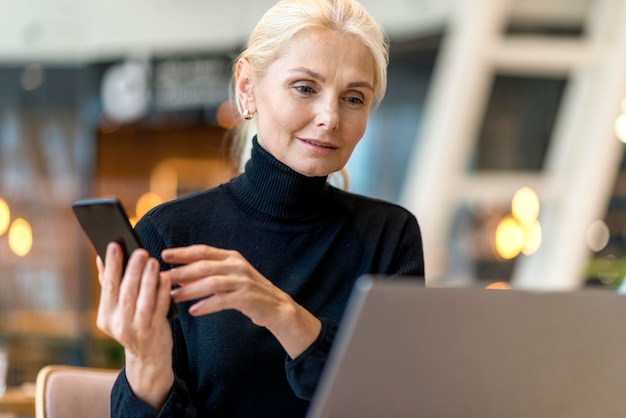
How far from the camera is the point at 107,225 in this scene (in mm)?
1201

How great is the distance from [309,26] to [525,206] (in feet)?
10.5

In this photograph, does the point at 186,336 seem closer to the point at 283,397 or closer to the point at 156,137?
the point at 283,397

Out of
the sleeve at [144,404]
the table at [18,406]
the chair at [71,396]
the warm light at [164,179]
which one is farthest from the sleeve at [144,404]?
the warm light at [164,179]

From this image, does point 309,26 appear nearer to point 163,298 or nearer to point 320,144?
point 320,144

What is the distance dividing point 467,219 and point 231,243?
312 cm

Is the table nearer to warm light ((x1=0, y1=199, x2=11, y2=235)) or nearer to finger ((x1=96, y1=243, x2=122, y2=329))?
finger ((x1=96, y1=243, x2=122, y2=329))

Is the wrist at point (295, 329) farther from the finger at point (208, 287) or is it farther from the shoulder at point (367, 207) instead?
the shoulder at point (367, 207)

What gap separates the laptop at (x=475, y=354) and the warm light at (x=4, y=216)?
4866 millimetres

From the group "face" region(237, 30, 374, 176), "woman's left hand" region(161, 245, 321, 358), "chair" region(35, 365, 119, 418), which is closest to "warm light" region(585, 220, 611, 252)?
"chair" region(35, 365, 119, 418)

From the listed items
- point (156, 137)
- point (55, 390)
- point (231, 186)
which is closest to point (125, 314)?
point (231, 186)

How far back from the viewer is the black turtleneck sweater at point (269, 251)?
156cm

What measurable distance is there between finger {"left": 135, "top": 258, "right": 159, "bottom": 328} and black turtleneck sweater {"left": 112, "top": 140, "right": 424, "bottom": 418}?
A: 38 cm

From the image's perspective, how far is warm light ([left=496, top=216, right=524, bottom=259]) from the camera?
4.63 m

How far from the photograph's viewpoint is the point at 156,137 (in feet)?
25.4
